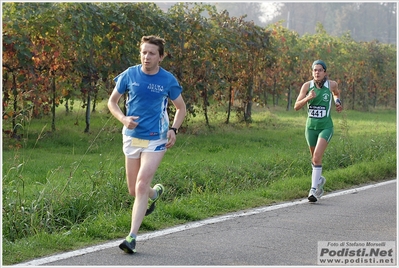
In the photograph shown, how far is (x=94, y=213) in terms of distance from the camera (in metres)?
8.34

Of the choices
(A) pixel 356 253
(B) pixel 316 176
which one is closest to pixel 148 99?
(A) pixel 356 253

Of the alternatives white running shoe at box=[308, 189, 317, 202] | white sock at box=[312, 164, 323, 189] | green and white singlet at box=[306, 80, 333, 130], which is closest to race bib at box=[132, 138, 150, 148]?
white running shoe at box=[308, 189, 317, 202]

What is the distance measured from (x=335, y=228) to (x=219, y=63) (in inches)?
462

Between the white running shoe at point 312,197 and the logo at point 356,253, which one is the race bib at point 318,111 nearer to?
the white running shoe at point 312,197

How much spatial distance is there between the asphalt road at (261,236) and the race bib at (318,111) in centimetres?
112

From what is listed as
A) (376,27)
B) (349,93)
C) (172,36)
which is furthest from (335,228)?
(376,27)

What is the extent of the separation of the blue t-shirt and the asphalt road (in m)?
1.05

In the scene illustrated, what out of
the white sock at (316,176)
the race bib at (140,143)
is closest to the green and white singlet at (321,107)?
the white sock at (316,176)

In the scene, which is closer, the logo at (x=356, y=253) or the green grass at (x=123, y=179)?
the logo at (x=356, y=253)

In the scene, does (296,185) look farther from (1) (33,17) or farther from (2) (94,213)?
(1) (33,17)

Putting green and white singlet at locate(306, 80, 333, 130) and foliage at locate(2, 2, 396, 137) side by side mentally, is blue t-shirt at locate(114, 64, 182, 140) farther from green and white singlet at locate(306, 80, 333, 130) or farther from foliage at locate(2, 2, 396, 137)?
green and white singlet at locate(306, 80, 333, 130)

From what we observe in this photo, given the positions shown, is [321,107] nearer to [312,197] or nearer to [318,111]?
[318,111]

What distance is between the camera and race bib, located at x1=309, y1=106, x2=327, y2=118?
1034 cm

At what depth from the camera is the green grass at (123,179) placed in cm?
754
